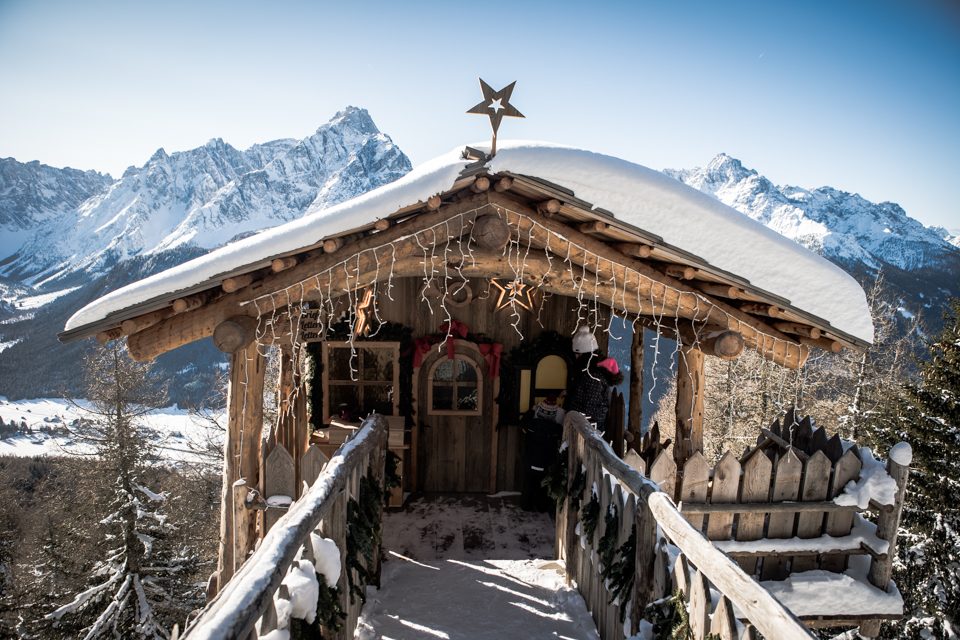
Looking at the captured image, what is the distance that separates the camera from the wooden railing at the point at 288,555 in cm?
182

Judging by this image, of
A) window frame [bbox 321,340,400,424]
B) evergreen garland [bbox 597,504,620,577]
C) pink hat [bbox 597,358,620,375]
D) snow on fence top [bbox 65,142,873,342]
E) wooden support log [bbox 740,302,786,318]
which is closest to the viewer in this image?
evergreen garland [bbox 597,504,620,577]

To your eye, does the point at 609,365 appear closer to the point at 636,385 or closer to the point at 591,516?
the point at 636,385

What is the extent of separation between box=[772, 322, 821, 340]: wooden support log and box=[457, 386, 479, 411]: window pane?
138 inches

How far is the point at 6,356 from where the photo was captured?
322 ft

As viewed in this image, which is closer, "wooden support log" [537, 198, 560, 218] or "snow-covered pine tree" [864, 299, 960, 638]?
"wooden support log" [537, 198, 560, 218]

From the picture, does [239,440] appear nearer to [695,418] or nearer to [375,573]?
[375,573]

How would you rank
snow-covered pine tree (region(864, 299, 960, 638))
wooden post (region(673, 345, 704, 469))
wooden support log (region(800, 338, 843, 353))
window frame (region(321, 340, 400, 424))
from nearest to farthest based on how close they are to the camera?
wooden support log (region(800, 338, 843, 353)) < wooden post (region(673, 345, 704, 469)) < window frame (region(321, 340, 400, 424)) < snow-covered pine tree (region(864, 299, 960, 638))

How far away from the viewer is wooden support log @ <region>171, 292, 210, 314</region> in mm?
3988

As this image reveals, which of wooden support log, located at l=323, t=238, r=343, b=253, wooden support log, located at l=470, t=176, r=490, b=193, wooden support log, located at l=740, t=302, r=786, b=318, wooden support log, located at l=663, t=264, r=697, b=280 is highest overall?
wooden support log, located at l=470, t=176, r=490, b=193

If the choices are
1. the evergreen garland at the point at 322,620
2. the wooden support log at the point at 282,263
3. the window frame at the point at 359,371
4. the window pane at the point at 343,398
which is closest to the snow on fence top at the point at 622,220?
the wooden support log at the point at 282,263

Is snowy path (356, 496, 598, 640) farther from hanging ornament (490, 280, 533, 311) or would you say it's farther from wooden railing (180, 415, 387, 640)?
hanging ornament (490, 280, 533, 311)

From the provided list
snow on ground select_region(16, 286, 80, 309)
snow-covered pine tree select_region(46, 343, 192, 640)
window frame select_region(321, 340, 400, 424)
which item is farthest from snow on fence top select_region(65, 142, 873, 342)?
snow on ground select_region(16, 286, 80, 309)

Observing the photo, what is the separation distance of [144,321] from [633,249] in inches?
153

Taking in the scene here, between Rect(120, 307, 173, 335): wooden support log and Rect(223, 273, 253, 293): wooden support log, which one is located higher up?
Rect(223, 273, 253, 293): wooden support log
